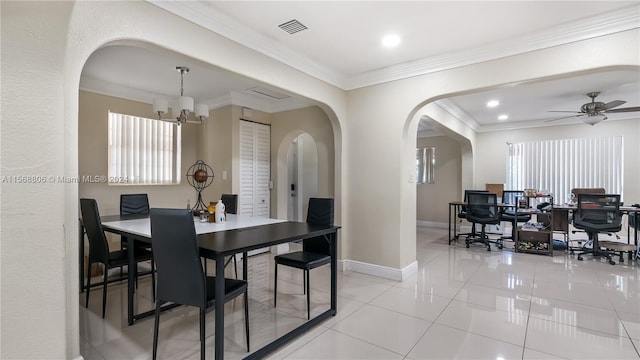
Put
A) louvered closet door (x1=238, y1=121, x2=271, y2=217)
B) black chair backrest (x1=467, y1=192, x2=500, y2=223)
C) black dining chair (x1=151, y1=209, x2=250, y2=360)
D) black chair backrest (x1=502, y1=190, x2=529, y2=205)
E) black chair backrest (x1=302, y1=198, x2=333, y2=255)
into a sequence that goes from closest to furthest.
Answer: black dining chair (x1=151, y1=209, x2=250, y2=360)
black chair backrest (x1=302, y1=198, x2=333, y2=255)
louvered closet door (x1=238, y1=121, x2=271, y2=217)
black chair backrest (x1=467, y1=192, x2=500, y2=223)
black chair backrest (x1=502, y1=190, x2=529, y2=205)

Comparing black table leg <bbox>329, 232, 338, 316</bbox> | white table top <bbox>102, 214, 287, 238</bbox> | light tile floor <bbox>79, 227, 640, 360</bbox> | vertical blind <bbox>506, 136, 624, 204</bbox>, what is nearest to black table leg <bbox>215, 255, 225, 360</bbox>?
light tile floor <bbox>79, 227, 640, 360</bbox>

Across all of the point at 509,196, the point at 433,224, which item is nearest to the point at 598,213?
the point at 509,196

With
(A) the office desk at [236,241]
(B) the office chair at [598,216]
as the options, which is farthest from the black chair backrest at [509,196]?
(A) the office desk at [236,241]

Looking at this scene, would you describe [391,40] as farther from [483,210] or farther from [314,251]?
[483,210]

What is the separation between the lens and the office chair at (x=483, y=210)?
566cm

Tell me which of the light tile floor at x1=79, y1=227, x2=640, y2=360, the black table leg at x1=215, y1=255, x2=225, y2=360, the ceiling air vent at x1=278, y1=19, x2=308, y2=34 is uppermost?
the ceiling air vent at x1=278, y1=19, x2=308, y2=34

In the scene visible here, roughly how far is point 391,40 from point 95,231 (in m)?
3.38

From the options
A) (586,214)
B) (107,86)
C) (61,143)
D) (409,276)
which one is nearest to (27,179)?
(61,143)

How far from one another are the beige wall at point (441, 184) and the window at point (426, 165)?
3.4 inches

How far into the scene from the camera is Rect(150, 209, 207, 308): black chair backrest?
1.84m

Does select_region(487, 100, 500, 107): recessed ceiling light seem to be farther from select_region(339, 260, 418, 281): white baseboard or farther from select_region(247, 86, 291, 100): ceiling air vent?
select_region(247, 86, 291, 100): ceiling air vent

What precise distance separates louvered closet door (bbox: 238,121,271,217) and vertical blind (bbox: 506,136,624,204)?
592 cm

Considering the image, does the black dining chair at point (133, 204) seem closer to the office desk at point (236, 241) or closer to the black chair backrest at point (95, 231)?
the black chair backrest at point (95, 231)

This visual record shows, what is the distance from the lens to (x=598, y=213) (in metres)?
4.81
